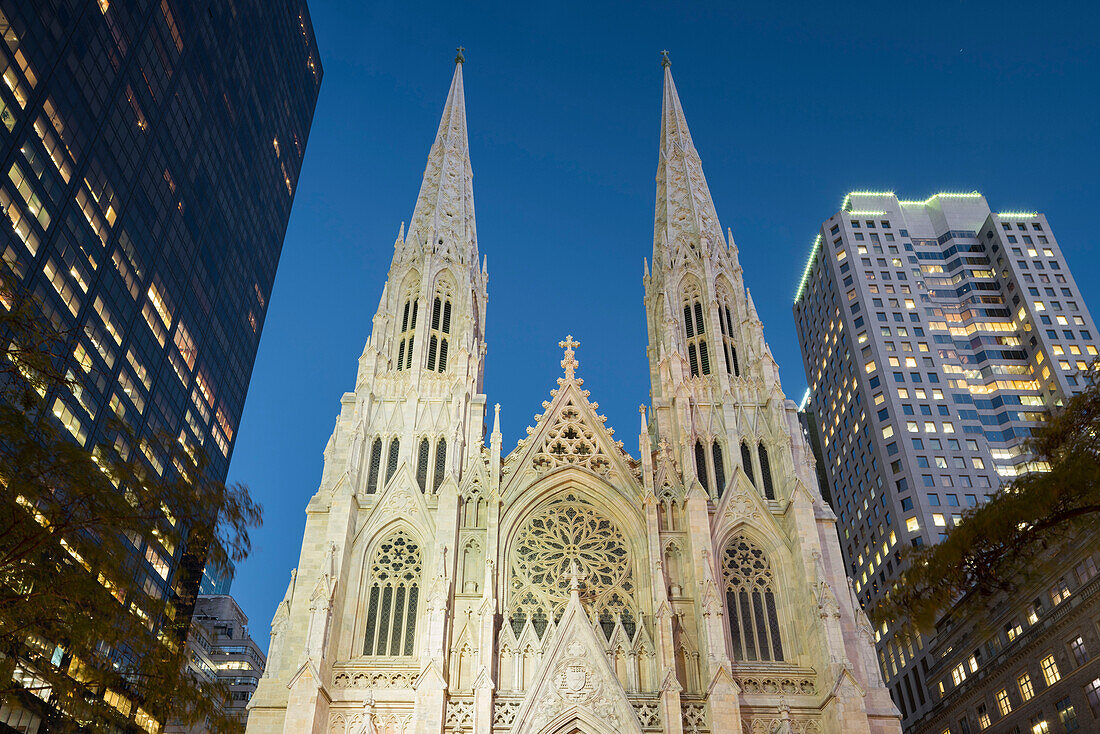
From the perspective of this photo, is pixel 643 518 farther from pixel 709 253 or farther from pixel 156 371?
pixel 156 371

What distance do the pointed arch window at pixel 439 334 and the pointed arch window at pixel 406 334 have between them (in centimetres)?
95

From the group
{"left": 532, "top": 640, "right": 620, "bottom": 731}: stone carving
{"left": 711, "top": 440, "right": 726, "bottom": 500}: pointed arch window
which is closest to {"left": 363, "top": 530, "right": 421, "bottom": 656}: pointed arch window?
{"left": 532, "top": 640, "right": 620, "bottom": 731}: stone carving

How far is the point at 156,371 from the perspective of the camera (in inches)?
2295

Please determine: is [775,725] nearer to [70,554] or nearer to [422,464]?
[422,464]

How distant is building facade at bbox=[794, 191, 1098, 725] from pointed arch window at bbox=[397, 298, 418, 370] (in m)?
43.5

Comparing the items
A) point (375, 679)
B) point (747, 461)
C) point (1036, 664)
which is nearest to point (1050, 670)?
point (1036, 664)

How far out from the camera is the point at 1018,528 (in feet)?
40.0

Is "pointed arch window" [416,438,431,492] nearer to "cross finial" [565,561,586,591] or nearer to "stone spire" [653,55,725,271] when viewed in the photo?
"cross finial" [565,561,586,591]

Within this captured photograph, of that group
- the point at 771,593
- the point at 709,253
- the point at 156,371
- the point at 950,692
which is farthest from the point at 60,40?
the point at 950,692

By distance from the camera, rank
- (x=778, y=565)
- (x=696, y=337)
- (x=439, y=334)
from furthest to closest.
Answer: (x=696, y=337) < (x=439, y=334) < (x=778, y=565)

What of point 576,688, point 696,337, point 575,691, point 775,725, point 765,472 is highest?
point 696,337

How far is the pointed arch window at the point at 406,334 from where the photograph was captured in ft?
137

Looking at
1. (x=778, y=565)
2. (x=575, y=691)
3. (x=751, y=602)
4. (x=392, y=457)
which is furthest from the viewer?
(x=392, y=457)

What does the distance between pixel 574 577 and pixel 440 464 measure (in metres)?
8.34
